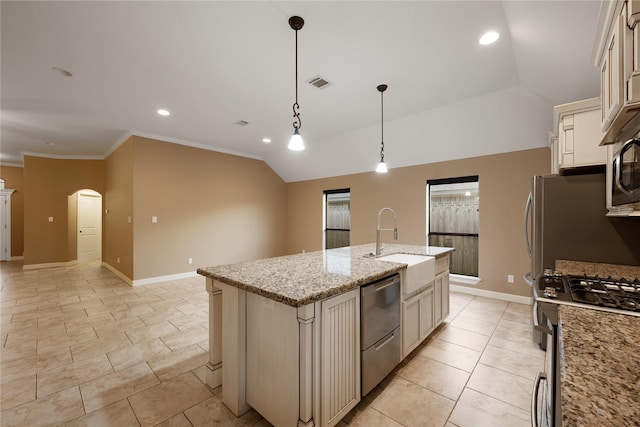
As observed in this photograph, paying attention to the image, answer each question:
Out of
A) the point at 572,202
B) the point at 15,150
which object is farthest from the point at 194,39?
the point at 15,150

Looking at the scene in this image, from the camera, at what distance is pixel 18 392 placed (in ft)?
6.42

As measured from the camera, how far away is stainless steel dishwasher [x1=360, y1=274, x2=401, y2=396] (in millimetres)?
1764

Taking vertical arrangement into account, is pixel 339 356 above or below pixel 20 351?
above

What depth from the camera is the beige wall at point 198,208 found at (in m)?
4.92

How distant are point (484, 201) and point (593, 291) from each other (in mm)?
3226

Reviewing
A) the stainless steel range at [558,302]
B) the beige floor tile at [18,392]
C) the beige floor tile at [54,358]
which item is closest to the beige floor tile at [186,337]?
the beige floor tile at [54,358]

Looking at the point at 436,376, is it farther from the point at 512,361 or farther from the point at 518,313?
the point at 518,313

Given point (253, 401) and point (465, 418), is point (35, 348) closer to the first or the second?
point (253, 401)

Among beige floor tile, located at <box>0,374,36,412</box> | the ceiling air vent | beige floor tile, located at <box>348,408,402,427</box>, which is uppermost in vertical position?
the ceiling air vent

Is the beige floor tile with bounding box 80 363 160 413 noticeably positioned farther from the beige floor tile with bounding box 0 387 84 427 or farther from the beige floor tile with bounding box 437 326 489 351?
the beige floor tile with bounding box 437 326 489 351

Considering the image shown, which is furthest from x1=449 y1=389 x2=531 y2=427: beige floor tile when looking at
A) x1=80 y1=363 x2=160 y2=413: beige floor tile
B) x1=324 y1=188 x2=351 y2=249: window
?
x1=324 y1=188 x2=351 y2=249: window

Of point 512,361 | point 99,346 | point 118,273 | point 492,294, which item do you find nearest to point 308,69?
point 512,361

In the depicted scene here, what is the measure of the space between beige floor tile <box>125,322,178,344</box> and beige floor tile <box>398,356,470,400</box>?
8.54ft

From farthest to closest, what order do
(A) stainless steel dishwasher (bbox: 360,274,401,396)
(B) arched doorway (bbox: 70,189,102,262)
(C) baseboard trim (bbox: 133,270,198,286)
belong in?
1. (B) arched doorway (bbox: 70,189,102,262)
2. (C) baseboard trim (bbox: 133,270,198,286)
3. (A) stainless steel dishwasher (bbox: 360,274,401,396)
